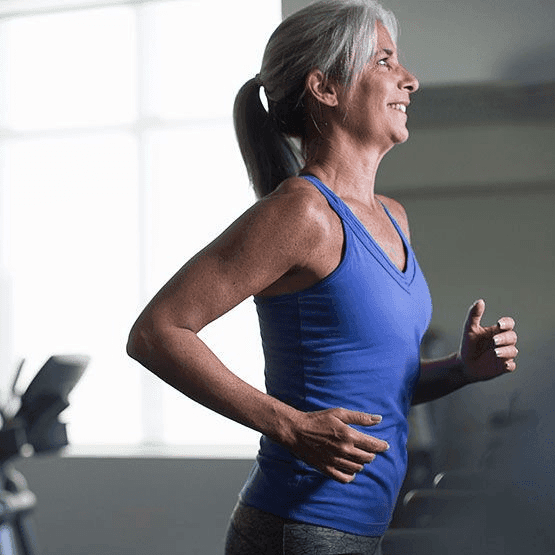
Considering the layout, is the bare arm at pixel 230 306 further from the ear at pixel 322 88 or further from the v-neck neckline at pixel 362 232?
the ear at pixel 322 88

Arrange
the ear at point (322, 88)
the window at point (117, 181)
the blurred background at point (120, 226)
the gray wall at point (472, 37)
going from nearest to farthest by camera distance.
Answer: the ear at point (322, 88) → the gray wall at point (472, 37) → the blurred background at point (120, 226) → the window at point (117, 181)

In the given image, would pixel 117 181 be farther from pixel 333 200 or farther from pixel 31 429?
pixel 333 200

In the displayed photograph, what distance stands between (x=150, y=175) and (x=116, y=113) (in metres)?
0.40

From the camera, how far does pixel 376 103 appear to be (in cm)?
114

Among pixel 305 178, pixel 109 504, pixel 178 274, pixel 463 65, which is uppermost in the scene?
pixel 463 65

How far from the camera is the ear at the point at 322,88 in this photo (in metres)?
1.13

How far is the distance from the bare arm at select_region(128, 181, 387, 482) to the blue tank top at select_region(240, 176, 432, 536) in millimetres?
59

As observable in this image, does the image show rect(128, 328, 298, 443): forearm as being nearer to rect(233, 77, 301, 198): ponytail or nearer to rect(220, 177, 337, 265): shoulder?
rect(220, 177, 337, 265): shoulder

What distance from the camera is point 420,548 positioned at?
7.51ft

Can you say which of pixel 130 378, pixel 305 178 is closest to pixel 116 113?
pixel 130 378

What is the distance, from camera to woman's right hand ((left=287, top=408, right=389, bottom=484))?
35.9 inches

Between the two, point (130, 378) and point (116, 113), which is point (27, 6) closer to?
point (116, 113)

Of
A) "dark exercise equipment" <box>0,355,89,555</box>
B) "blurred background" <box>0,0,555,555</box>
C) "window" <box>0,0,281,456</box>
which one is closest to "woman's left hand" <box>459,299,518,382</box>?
"blurred background" <box>0,0,555,555</box>

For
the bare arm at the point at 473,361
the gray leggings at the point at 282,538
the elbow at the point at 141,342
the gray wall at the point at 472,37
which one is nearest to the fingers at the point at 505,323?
the bare arm at the point at 473,361
